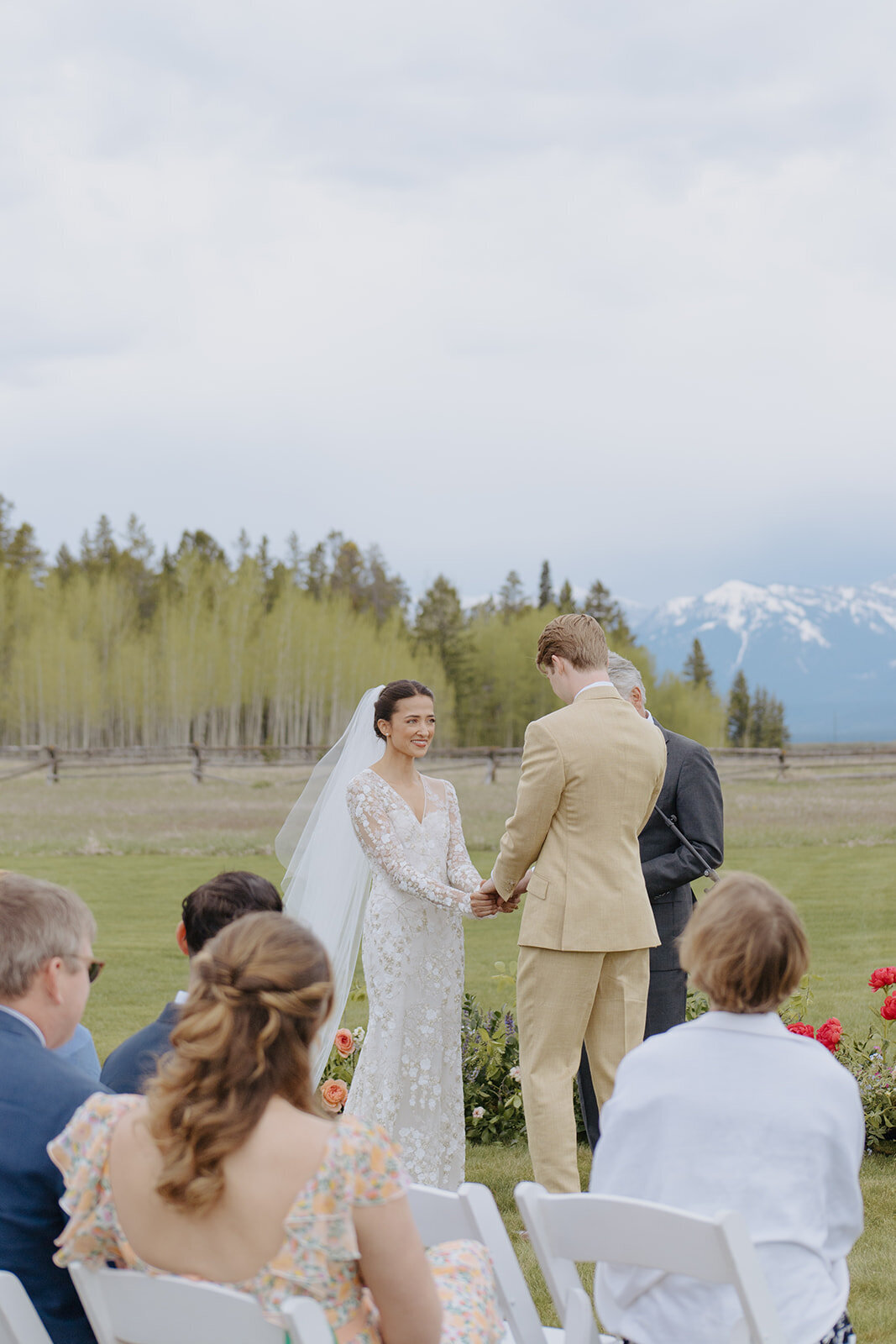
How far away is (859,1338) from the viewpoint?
373 cm

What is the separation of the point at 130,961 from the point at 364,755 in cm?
655

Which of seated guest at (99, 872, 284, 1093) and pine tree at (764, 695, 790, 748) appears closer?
seated guest at (99, 872, 284, 1093)

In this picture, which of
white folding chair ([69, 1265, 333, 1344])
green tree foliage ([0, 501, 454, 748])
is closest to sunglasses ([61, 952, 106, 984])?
white folding chair ([69, 1265, 333, 1344])

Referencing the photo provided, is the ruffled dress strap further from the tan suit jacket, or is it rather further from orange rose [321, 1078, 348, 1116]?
orange rose [321, 1078, 348, 1116]

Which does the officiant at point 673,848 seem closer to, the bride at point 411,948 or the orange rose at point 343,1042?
the bride at point 411,948

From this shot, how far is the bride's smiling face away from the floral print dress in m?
3.06

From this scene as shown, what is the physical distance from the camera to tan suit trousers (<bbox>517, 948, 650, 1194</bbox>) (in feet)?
14.2

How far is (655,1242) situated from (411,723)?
3.26 m

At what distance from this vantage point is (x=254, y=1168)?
1892 mm

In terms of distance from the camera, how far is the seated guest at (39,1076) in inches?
90.3

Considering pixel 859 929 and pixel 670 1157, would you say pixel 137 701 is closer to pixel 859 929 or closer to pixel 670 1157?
pixel 859 929

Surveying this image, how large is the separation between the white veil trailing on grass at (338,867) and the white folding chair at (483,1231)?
3.41 metres

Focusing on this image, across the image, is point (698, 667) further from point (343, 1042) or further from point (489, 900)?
point (489, 900)

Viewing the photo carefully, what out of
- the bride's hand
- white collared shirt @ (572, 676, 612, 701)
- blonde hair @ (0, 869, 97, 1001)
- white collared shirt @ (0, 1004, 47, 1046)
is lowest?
the bride's hand
